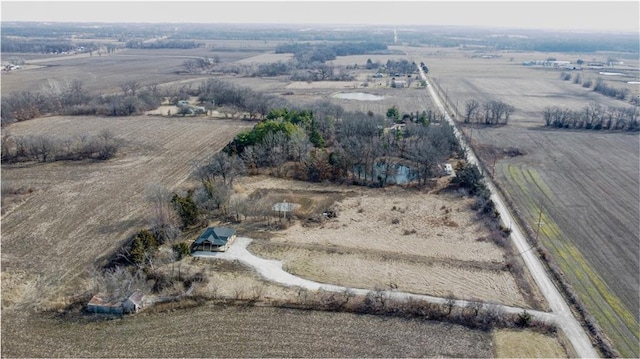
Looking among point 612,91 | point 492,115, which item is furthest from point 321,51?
point 492,115

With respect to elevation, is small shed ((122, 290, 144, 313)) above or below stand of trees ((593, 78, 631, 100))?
below

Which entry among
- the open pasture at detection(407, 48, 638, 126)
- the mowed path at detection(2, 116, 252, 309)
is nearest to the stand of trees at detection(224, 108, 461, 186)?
the mowed path at detection(2, 116, 252, 309)

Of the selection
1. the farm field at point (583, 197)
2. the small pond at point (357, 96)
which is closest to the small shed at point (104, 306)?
the farm field at point (583, 197)

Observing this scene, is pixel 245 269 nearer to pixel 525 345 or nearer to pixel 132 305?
pixel 132 305

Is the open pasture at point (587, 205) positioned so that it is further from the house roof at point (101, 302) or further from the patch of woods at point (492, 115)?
the house roof at point (101, 302)

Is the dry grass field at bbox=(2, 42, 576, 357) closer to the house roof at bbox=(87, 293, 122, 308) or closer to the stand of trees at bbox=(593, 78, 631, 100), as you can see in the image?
the house roof at bbox=(87, 293, 122, 308)
